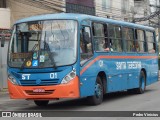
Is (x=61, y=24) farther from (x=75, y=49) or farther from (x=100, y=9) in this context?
(x=100, y=9)

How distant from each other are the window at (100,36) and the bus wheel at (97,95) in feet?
3.64

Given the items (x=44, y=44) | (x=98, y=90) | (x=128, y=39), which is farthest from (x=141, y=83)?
(x=44, y=44)

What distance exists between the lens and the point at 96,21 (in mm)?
14938

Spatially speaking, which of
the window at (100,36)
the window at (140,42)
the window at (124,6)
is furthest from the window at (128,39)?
the window at (124,6)

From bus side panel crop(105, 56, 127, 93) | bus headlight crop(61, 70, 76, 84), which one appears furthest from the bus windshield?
bus side panel crop(105, 56, 127, 93)

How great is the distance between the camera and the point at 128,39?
17.8 metres

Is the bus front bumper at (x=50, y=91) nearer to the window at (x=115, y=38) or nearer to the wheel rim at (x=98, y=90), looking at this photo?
the wheel rim at (x=98, y=90)

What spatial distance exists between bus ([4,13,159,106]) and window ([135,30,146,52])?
3274 mm

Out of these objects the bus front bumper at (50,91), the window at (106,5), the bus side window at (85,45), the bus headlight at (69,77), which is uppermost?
the window at (106,5)

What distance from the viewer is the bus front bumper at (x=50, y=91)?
12922mm

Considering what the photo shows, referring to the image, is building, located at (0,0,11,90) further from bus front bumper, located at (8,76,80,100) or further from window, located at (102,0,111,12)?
window, located at (102,0,111,12)

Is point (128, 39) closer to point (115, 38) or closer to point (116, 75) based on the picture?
point (115, 38)

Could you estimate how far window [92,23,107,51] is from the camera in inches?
581

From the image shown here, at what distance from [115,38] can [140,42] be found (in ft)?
10.5
